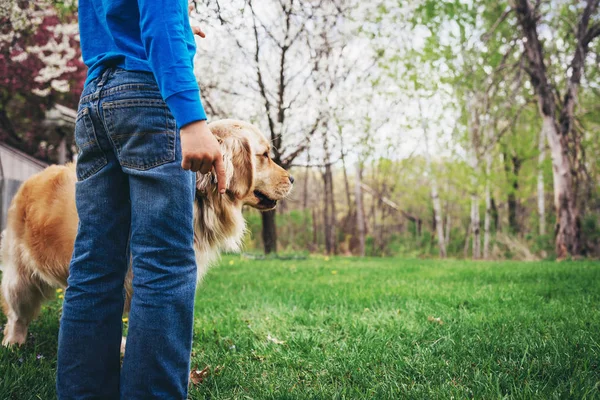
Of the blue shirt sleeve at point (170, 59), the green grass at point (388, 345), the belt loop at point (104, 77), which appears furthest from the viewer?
the green grass at point (388, 345)

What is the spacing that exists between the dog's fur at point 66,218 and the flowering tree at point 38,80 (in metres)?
8.77

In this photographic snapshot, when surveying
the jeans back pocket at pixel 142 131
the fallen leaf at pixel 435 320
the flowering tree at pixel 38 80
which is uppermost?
the flowering tree at pixel 38 80

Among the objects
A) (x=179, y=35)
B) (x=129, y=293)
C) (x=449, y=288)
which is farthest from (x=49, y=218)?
(x=449, y=288)


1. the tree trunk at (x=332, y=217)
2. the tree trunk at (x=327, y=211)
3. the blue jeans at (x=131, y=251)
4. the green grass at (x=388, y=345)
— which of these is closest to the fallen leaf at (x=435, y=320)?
the green grass at (x=388, y=345)

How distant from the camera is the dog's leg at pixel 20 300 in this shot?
Answer: 8.17 feet

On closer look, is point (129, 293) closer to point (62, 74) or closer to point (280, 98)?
point (280, 98)

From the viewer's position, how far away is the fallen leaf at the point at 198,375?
1911 millimetres

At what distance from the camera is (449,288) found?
4172 millimetres

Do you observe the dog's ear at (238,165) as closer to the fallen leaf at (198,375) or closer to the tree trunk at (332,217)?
→ the fallen leaf at (198,375)

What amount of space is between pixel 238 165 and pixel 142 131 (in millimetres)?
816

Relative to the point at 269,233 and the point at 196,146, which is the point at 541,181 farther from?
the point at 196,146

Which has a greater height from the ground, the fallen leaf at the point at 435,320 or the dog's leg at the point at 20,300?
the dog's leg at the point at 20,300

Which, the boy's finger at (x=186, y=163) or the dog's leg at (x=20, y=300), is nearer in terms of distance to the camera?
the boy's finger at (x=186, y=163)

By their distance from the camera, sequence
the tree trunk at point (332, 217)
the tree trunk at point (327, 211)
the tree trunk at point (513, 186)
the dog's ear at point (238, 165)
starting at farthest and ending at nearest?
1. the tree trunk at point (513, 186)
2. the tree trunk at point (332, 217)
3. the tree trunk at point (327, 211)
4. the dog's ear at point (238, 165)
